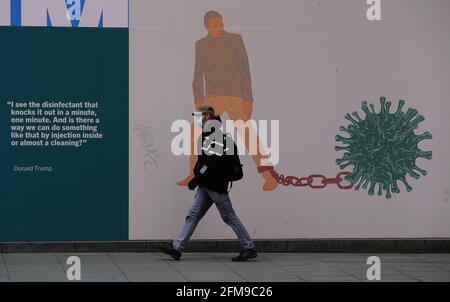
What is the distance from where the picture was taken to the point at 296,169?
1370cm

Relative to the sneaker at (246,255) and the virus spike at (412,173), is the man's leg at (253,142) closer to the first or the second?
the sneaker at (246,255)

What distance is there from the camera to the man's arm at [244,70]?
1361 cm

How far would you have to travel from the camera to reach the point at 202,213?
503 inches

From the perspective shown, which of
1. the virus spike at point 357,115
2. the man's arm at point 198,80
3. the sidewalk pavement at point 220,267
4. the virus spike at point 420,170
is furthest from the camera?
the virus spike at point 420,170

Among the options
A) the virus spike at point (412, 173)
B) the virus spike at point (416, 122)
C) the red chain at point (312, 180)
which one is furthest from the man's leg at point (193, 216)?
the virus spike at point (416, 122)

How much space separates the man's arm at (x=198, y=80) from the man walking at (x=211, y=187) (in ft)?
2.55

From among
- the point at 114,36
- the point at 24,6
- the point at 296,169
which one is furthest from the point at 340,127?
the point at 24,6

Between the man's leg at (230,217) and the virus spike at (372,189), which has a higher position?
the virus spike at (372,189)

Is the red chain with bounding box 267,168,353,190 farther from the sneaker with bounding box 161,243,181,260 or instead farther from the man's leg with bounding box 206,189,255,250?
the sneaker with bounding box 161,243,181,260

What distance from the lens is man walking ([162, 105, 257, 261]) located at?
12594 mm

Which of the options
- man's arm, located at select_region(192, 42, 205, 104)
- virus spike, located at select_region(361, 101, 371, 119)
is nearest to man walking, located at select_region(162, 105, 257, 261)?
man's arm, located at select_region(192, 42, 205, 104)

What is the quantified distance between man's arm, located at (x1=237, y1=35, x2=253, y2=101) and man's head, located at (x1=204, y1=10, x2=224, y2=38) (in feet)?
0.95

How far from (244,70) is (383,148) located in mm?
2236

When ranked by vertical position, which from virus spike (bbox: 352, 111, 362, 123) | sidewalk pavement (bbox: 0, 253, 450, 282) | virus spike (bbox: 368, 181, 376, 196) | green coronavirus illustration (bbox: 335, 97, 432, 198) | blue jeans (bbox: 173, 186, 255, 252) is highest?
virus spike (bbox: 352, 111, 362, 123)
